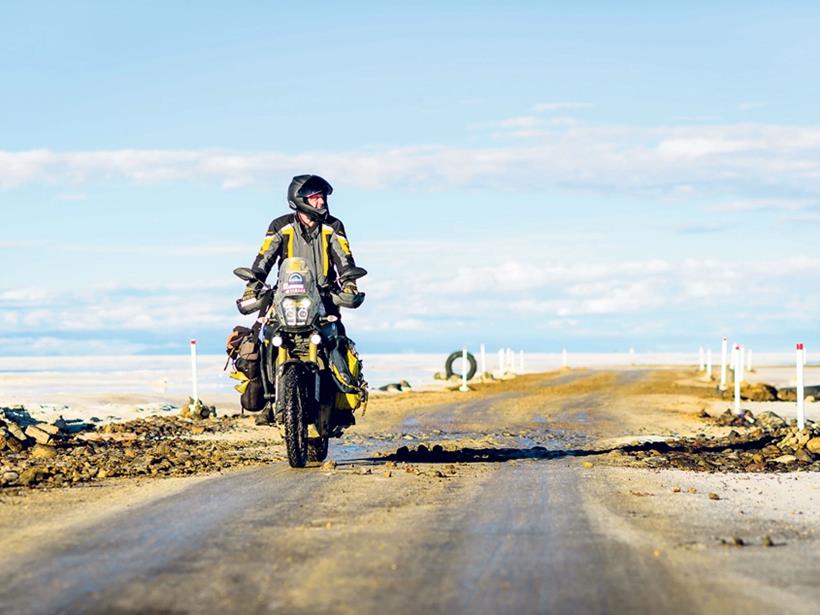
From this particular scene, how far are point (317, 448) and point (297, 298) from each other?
6.00 feet

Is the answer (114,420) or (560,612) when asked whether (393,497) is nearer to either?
(560,612)

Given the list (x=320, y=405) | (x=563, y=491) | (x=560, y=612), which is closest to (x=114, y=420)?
(x=320, y=405)

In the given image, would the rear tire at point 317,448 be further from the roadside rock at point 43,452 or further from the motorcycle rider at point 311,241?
the roadside rock at point 43,452

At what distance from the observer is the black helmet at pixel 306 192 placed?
13867 mm

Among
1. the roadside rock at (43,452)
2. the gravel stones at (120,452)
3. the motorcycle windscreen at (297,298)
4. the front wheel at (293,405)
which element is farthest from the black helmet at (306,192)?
the roadside rock at (43,452)

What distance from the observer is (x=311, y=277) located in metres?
13.3

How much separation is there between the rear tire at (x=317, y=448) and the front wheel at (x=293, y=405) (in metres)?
0.55

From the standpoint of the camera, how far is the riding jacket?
13.9 metres

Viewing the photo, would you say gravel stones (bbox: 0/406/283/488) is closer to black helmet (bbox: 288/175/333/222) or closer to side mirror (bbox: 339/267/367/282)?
side mirror (bbox: 339/267/367/282)

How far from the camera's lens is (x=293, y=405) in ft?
42.8

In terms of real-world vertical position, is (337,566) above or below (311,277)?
below

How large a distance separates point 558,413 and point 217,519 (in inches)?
736

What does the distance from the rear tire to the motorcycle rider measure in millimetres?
643

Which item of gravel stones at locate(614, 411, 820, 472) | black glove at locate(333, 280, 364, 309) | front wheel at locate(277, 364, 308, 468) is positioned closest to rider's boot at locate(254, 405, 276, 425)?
front wheel at locate(277, 364, 308, 468)
